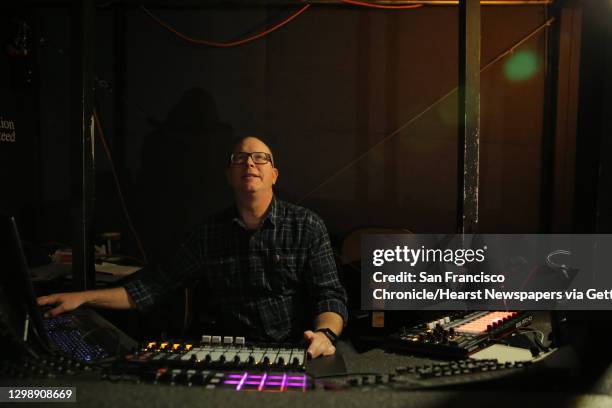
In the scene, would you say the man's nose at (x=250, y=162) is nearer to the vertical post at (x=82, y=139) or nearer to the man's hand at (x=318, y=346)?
the vertical post at (x=82, y=139)

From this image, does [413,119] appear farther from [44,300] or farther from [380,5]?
[44,300]

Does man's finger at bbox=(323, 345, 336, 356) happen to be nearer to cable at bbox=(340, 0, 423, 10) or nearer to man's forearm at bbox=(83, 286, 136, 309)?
man's forearm at bbox=(83, 286, 136, 309)

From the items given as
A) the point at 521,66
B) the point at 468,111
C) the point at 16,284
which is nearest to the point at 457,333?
the point at 468,111

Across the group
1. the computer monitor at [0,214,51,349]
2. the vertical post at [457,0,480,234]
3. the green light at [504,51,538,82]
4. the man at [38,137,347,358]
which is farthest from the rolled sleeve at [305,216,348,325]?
the green light at [504,51,538,82]

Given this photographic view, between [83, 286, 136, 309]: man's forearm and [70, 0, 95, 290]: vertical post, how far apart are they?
0.24 m

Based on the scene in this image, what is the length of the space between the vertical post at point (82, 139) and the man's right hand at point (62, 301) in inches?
14.3

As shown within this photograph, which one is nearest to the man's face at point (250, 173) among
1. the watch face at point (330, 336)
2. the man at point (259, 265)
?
the man at point (259, 265)

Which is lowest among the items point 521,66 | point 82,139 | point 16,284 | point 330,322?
point 330,322

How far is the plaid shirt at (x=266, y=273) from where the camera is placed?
2074 mm

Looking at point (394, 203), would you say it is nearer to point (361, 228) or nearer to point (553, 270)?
point (361, 228)

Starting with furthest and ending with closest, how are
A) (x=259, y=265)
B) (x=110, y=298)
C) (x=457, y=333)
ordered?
(x=259, y=265) → (x=110, y=298) → (x=457, y=333)

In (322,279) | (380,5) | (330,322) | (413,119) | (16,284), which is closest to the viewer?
(16,284)

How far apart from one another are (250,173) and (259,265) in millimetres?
407

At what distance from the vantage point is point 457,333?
1.48 meters
